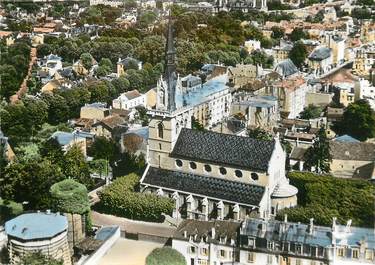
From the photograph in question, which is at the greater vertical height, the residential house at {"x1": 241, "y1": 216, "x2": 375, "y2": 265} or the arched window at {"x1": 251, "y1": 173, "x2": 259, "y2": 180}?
the arched window at {"x1": 251, "y1": 173, "x2": 259, "y2": 180}

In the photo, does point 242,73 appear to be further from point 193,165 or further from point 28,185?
point 28,185

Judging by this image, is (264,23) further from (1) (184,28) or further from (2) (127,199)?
(2) (127,199)

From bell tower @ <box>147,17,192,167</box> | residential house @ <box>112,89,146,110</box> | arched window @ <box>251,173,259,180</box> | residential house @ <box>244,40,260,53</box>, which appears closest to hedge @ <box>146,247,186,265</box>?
arched window @ <box>251,173,259,180</box>

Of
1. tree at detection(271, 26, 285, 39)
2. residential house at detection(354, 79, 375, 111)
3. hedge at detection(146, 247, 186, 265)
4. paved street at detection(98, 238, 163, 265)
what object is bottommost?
paved street at detection(98, 238, 163, 265)

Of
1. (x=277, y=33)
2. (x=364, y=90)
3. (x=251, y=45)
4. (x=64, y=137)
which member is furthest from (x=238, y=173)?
(x=277, y=33)

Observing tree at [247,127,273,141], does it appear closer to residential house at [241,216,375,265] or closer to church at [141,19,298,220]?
church at [141,19,298,220]

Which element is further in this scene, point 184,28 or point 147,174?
point 184,28

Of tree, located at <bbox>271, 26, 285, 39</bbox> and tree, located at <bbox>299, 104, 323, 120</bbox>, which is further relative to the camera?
tree, located at <bbox>271, 26, 285, 39</bbox>

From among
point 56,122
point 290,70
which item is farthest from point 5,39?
point 290,70
